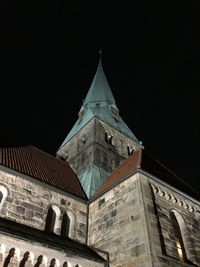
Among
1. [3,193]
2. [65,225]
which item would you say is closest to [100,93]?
[65,225]

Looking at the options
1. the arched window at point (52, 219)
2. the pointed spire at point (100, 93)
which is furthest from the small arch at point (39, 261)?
the pointed spire at point (100, 93)

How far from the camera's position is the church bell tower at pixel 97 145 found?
16.8 m

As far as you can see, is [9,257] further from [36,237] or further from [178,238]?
[178,238]

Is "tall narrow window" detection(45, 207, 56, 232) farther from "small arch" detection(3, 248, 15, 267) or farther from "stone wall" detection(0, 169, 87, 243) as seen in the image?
"small arch" detection(3, 248, 15, 267)

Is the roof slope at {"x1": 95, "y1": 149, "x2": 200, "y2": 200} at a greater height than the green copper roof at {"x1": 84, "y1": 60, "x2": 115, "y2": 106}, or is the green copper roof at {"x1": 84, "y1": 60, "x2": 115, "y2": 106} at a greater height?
the green copper roof at {"x1": 84, "y1": 60, "x2": 115, "y2": 106}

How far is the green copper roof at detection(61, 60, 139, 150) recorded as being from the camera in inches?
858

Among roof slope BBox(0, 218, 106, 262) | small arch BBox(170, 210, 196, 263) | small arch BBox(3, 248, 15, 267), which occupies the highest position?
small arch BBox(170, 210, 196, 263)

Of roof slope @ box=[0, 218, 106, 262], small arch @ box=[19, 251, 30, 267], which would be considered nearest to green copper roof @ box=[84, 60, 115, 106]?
roof slope @ box=[0, 218, 106, 262]

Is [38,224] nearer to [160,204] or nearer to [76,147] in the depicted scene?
[160,204]

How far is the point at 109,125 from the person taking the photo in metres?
21.1

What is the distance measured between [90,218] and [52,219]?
1888 millimetres

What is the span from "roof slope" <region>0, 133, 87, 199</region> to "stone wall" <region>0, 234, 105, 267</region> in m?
4.21

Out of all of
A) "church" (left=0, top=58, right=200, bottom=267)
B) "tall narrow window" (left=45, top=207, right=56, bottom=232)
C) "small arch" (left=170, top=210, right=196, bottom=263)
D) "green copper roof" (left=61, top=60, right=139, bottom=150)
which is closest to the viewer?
"church" (left=0, top=58, right=200, bottom=267)

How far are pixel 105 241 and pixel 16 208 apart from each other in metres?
3.84
